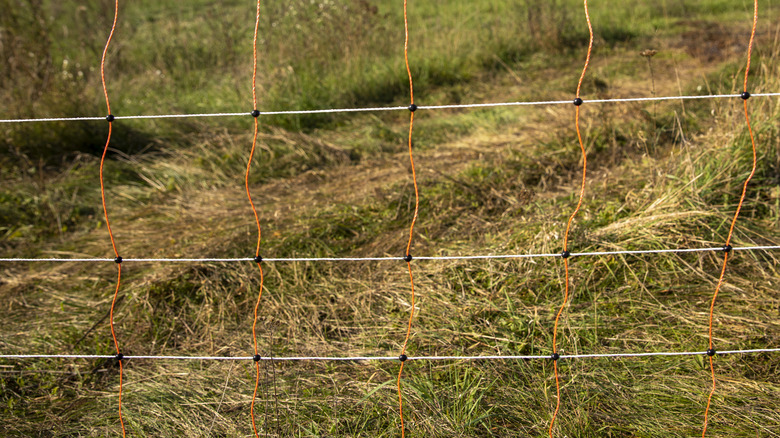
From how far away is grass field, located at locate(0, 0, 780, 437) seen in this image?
1.95 m

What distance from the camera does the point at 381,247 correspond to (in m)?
2.84

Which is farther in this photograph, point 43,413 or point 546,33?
point 546,33

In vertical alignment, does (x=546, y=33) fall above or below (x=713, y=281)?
above

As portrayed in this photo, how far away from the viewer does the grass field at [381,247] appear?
195 cm

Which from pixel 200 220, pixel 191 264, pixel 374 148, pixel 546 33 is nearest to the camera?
pixel 191 264

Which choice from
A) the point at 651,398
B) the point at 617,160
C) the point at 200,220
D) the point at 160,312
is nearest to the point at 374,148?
the point at 200,220

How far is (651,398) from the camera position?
6.13 feet

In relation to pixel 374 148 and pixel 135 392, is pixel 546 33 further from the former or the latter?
pixel 135 392

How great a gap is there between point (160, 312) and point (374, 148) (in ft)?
6.49

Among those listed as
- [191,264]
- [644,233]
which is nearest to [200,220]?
[191,264]

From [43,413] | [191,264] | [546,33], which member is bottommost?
[43,413]

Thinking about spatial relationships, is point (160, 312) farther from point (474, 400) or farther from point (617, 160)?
point (617, 160)

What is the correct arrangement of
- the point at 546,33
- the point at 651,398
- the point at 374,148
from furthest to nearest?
the point at 546,33 < the point at 374,148 < the point at 651,398

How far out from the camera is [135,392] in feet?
Result: 6.87
